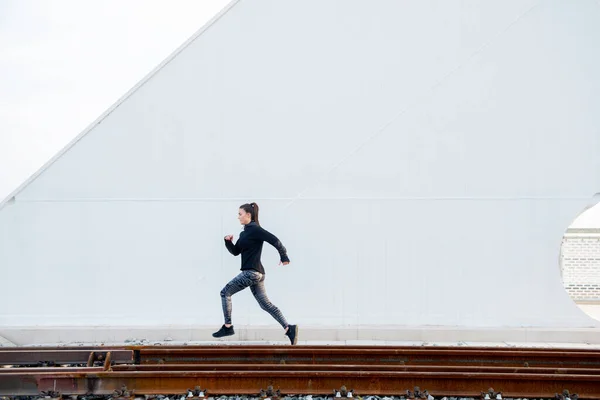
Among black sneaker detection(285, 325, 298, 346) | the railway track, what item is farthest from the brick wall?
black sneaker detection(285, 325, 298, 346)

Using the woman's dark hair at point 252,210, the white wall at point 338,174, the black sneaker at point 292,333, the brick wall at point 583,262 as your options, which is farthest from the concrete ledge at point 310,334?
the brick wall at point 583,262

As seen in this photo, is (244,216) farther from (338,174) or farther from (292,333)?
(338,174)

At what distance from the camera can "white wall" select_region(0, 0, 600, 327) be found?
8.46m

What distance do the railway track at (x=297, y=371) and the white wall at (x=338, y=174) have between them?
5.87 ft

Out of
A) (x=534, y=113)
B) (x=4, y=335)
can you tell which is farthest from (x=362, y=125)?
(x=4, y=335)

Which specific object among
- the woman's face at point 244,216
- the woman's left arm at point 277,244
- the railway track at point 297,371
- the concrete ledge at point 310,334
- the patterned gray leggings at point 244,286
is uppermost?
the woman's face at point 244,216

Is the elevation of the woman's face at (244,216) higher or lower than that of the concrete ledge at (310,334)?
higher

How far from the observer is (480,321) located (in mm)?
8383

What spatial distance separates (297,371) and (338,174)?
11.1 feet

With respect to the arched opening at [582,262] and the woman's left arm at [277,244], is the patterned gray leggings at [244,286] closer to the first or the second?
the woman's left arm at [277,244]

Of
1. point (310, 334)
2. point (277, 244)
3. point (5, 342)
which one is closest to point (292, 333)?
point (310, 334)

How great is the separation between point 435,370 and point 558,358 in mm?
1492

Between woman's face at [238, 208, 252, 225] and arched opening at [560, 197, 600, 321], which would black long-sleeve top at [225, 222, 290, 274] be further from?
arched opening at [560, 197, 600, 321]

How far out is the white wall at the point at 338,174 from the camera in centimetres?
846
